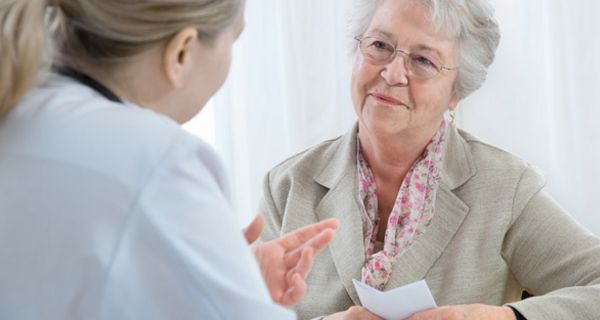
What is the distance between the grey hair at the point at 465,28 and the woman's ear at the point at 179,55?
3.26 ft

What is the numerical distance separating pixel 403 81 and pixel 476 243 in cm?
39

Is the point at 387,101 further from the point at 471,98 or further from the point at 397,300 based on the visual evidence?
the point at 471,98

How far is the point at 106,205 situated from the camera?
3.08 feet

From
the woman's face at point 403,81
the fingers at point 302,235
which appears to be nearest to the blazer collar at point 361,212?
the woman's face at point 403,81

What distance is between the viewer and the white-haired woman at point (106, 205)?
940 mm

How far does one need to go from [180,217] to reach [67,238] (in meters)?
0.12

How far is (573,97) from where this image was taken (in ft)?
9.70

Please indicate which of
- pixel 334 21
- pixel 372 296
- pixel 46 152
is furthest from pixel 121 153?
pixel 334 21

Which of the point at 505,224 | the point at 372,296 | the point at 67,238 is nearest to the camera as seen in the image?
the point at 67,238

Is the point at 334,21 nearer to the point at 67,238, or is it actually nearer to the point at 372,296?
the point at 372,296

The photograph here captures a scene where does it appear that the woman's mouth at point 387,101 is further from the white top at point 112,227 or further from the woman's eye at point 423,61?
the white top at point 112,227

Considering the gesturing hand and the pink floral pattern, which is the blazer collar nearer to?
the pink floral pattern

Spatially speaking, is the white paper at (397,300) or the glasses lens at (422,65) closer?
the white paper at (397,300)

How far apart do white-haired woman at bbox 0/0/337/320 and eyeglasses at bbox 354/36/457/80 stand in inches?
40.7
